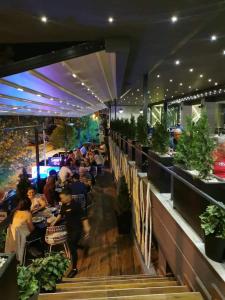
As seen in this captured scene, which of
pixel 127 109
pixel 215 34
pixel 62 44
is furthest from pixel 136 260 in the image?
pixel 127 109

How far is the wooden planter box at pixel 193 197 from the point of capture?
2.57 metres

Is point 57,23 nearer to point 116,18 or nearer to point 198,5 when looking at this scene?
point 116,18

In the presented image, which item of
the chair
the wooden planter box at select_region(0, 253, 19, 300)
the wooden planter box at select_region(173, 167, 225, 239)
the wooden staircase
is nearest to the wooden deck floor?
the chair

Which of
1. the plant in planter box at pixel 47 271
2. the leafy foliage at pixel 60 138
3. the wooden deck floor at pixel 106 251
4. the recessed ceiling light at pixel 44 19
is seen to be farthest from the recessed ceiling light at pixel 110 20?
the leafy foliage at pixel 60 138

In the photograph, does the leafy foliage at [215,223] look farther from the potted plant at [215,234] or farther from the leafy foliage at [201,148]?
the leafy foliage at [201,148]

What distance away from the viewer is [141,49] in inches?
253

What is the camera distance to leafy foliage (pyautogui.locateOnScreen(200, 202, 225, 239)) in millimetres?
2160

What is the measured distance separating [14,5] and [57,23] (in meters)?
0.90

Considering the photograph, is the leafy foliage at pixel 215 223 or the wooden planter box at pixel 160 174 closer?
the leafy foliage at pixel 215 223

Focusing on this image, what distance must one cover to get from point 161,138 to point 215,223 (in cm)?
242

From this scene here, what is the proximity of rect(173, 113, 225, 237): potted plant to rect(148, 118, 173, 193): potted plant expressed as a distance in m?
0.84

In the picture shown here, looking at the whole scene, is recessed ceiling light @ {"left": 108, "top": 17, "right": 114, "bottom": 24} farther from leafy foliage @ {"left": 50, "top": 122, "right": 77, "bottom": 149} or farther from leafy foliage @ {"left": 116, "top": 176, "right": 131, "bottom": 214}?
leafy foliage @ {"left": 50, "top": 122, "right": 77, "bottom": 149}

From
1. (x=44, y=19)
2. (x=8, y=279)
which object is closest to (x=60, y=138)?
(x=44, y=19)

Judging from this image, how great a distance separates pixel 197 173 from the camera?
2875 millimetres
